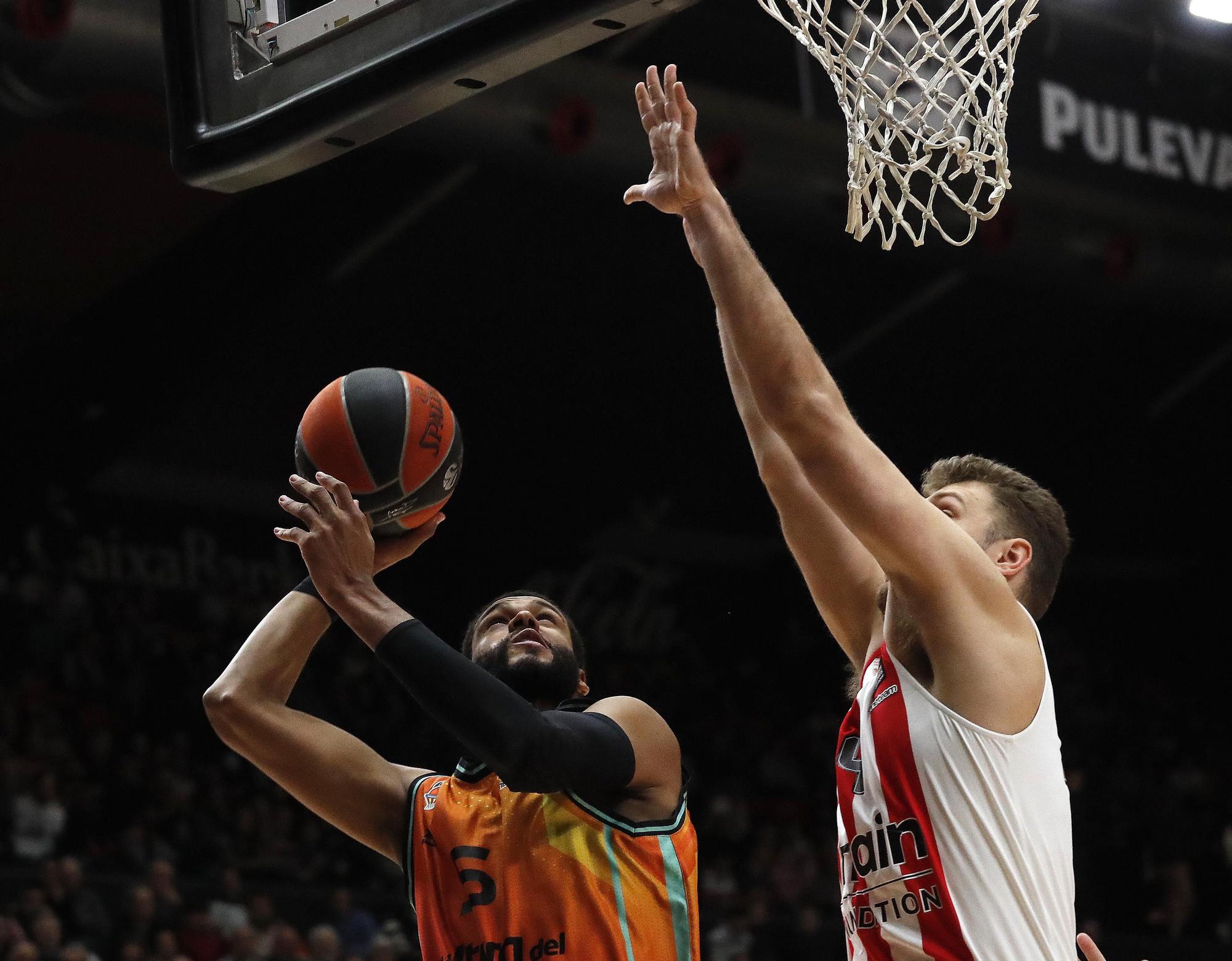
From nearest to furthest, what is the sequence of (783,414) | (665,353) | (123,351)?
(783,414) → (123,351) → (665,353)

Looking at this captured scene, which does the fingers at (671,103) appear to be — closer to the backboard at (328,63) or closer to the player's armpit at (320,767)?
the backboard at (328,63)

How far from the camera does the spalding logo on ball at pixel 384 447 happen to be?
343 centimetres

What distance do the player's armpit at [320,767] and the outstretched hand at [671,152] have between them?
1429 millimetres

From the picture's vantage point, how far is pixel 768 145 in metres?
11.1

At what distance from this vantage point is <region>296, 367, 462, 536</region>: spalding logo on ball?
343 cm

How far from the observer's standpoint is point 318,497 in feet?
10.0

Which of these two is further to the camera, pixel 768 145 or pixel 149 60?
pixel 768 145

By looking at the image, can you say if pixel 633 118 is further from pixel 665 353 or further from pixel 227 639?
pixel 227 639

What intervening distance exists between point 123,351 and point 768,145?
5.77m

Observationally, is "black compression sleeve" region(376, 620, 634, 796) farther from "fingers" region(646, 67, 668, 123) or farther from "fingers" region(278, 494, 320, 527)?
"fingers" region(646, 67, 668, 123)

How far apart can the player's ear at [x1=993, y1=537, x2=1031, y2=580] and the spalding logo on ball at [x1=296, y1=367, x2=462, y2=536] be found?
49.3 inches

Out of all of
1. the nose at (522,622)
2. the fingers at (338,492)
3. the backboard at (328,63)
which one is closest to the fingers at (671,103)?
the backboard at (328,63)

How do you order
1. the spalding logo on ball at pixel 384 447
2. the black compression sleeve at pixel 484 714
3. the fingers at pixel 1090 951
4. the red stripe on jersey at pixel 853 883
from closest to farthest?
the red stripe on jersey at pixel 853 883
the fingers at pixel 1090 951
the black compression sleeve at pixel 484 714
the spalding logo on ball at pixel 384 447

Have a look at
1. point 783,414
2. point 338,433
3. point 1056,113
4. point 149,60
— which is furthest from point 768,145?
point 783,414
